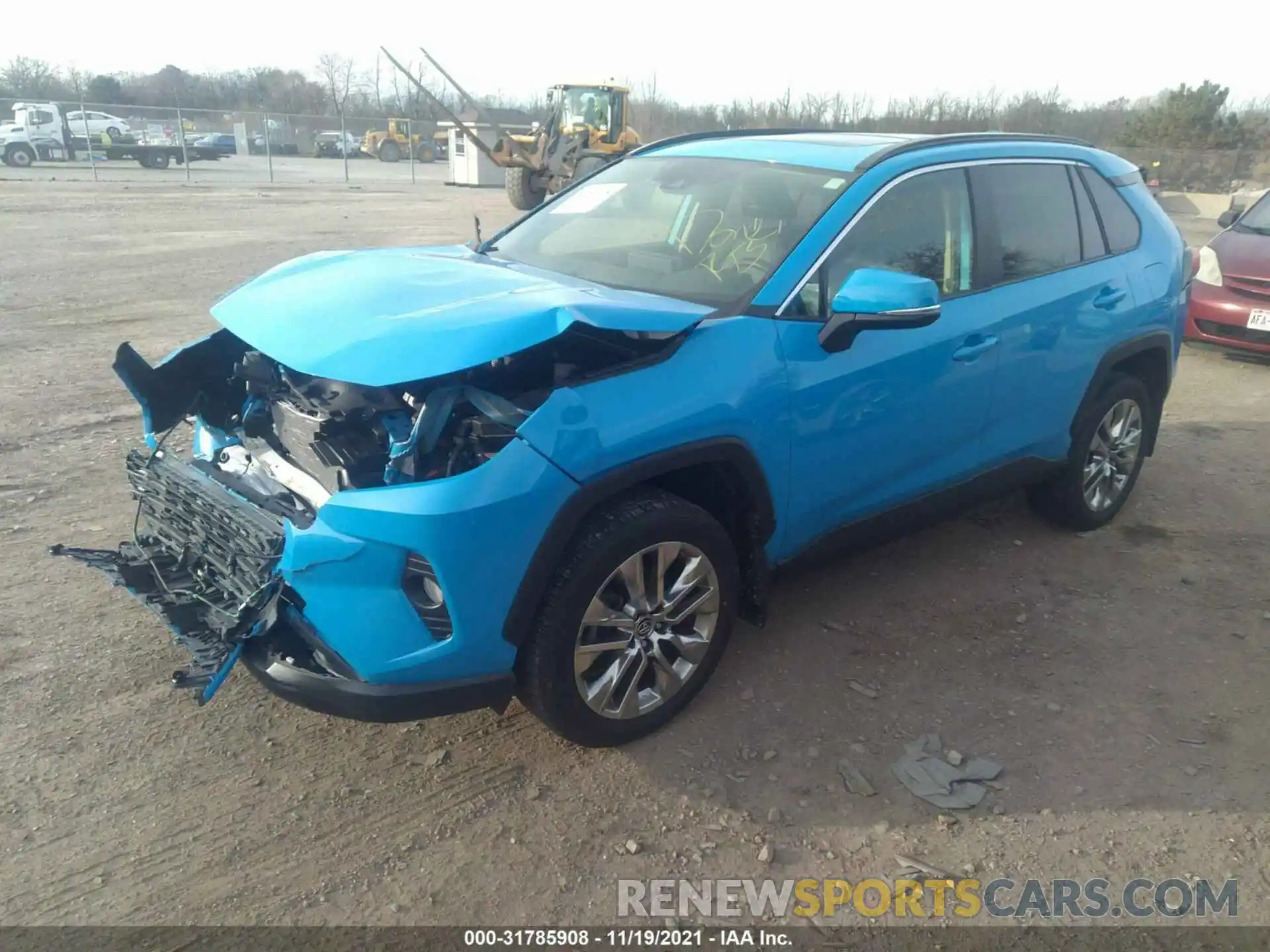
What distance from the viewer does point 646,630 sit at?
9.77ft

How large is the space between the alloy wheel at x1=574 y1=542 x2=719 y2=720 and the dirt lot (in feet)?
0.71

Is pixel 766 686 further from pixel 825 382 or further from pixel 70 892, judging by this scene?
pixel 70 892

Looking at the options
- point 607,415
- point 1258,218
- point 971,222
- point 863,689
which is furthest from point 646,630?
point 1258,218

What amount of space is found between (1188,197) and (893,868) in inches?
1200

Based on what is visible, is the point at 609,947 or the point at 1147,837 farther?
the point at 1147,837

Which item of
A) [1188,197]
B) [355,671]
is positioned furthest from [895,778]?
[1188,197]

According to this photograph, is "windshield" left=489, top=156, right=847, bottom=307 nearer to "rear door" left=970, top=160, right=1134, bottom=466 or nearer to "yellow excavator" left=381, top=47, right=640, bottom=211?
"rear door" left=970, top=160, right=1134, bottom=466

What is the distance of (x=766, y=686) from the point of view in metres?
3.46

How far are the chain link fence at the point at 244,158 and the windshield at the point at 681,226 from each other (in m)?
27.6

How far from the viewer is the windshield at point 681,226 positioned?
3.37m

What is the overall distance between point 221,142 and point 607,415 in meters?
47.1

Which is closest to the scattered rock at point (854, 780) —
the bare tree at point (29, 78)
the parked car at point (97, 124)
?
the parked car at point (97, 124)

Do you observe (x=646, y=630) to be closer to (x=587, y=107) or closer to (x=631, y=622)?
(x=631, y=622)

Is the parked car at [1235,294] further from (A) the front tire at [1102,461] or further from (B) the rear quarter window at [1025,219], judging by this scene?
(B) the rear quarter window at [1025,219]
